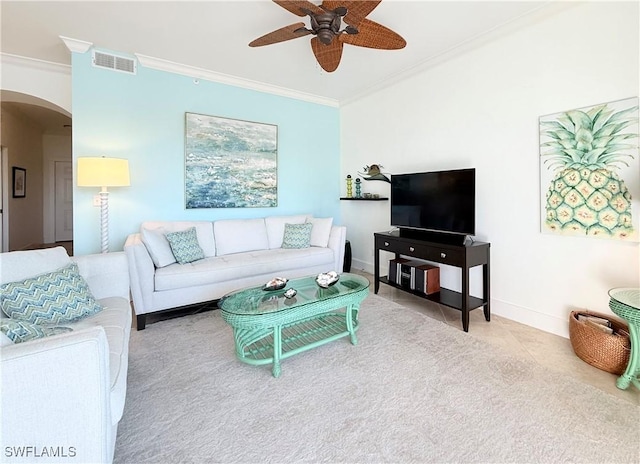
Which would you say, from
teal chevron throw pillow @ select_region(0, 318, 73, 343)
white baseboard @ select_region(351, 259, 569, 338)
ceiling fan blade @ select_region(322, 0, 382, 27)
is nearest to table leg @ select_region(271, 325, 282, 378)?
teal chevron throw pillow @ select_region(0, 318, 73, 343)

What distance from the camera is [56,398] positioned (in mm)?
1024

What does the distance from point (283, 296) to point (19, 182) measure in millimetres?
6297

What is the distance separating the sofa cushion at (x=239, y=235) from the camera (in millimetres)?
3696

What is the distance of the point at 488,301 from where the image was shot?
285 cm

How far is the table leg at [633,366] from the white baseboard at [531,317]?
672 millimetres

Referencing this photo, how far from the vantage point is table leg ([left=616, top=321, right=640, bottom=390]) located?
1.83m

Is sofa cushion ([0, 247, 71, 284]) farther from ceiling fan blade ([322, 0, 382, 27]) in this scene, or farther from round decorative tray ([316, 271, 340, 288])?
ceiling fan blade ([322, 0, 382, 27])

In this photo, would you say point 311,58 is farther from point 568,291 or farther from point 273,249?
point 568,291

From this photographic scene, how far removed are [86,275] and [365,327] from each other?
217 centimetres

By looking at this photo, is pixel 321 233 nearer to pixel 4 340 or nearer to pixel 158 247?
pixel 158 247

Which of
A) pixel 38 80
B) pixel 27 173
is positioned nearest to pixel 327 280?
pixel 38 80

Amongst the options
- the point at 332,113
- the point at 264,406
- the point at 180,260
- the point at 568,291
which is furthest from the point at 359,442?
the point at 332,113

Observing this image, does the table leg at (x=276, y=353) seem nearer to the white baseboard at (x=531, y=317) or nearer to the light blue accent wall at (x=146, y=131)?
the white baseboard at (x=531, y=317)

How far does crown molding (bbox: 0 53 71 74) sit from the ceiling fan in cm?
272
